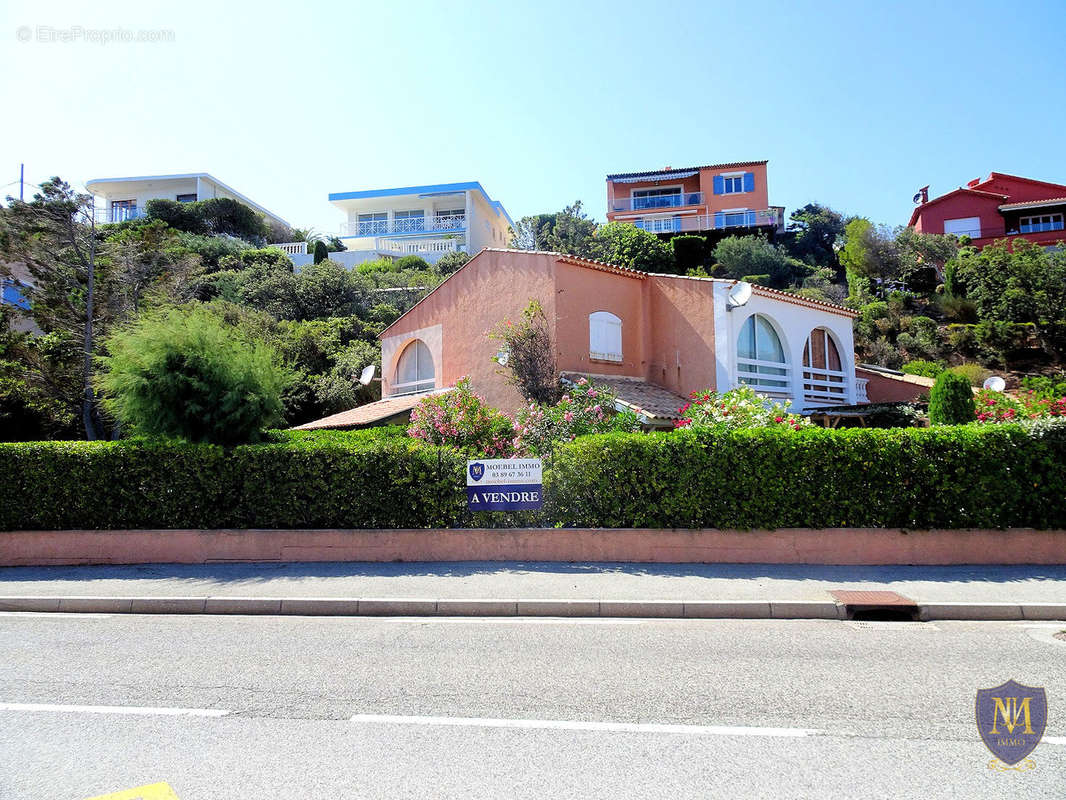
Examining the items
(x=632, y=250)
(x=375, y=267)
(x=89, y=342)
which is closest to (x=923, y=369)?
(x=632, y=250)

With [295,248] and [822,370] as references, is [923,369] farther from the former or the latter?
[295,248]

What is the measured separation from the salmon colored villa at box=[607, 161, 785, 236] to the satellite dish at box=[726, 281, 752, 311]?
29176 mm

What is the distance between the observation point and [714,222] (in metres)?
45.2

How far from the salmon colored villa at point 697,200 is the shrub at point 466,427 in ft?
112

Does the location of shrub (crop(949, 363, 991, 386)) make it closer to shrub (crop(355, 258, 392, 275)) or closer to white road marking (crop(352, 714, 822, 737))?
white road marking (crop(352, 714, 822, 737))

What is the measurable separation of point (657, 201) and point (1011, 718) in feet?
150

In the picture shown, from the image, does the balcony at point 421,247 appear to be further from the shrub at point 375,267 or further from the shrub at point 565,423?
the shrub at point 565,423

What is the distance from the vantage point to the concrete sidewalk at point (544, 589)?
840 centimetres

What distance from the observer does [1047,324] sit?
26.0 meters

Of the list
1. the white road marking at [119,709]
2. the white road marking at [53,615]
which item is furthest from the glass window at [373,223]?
the white road marking at [119,709]

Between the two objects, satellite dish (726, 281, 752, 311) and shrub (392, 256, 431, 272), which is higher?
shrub (392, 256, 431, 272)

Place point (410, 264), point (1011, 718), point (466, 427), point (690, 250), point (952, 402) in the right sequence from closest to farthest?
point (1011, 718)
point (466, 427)
point (952, 402)
point (690, 250)
point (410, 264)

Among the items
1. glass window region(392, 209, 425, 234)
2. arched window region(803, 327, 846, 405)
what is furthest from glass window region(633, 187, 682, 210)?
arched window region(803, 327, 846, 405)

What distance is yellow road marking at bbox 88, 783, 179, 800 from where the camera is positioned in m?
3.83
